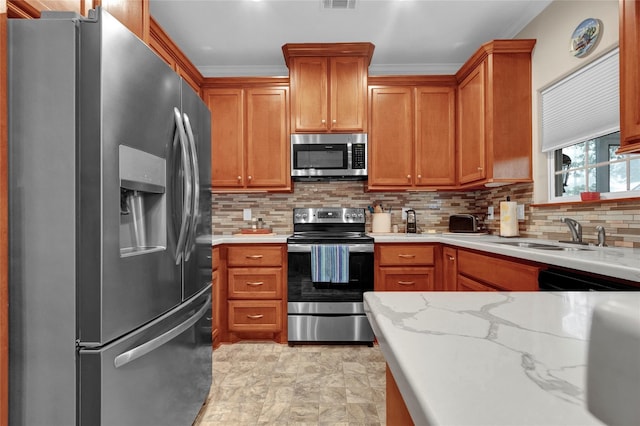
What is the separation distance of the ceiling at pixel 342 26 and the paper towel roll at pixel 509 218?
4.86 ft

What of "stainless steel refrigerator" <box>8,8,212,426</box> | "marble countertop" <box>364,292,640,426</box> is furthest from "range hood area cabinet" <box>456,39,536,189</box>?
"stainless steel refrigerator" <box>8,8,212,426</box>

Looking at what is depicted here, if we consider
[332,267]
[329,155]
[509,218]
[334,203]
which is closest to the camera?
[509,218]

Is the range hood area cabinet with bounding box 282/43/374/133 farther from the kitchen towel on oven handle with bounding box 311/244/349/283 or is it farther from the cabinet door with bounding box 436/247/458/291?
the cabinet door with bounding box 436/247/458/291

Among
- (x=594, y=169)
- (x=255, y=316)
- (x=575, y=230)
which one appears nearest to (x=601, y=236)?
(x=575, y=230)

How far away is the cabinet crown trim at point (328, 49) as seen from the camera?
286 centimetres

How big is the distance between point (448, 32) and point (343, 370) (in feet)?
9.34

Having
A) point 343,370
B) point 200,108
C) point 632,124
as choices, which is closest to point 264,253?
point 343,370

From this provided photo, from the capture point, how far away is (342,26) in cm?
270

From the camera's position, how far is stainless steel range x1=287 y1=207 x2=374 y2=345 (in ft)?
8.71

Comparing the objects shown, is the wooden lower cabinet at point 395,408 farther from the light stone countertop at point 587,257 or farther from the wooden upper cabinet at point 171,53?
the wooden upper cabinet at point 171,53

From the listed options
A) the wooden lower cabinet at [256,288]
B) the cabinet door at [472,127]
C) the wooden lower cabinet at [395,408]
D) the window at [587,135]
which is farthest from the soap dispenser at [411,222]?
the wooden lower cabinet at [395,408]

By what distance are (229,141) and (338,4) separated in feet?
4.86

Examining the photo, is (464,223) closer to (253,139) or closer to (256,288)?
(256,288)

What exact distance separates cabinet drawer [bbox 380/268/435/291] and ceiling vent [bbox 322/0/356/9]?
2.07 meters
